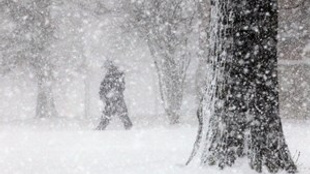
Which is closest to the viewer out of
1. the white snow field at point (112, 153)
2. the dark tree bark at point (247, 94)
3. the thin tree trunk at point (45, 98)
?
the dark tree bark at point (247, 94)

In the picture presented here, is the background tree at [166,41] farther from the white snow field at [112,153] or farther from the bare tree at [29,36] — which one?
the bare tree at [29,36]

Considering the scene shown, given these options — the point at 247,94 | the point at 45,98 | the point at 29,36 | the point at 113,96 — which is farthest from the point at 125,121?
the point at 45,98

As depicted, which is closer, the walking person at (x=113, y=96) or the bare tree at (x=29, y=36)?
the walking person at (x=113, y=96)

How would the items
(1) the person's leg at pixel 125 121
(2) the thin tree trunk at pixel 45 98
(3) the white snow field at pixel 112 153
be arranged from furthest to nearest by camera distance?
1. (2) the thin tree trunk at pixel 45 98
2. (1) the person's leg at pixel 125 121
3. (3) the white snow field at pixel 112 153

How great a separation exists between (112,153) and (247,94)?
3.94 meters

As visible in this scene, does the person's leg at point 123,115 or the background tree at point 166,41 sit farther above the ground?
the background tree at point 166,41

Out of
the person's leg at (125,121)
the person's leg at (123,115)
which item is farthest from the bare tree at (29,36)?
the person's leg at (125,121)

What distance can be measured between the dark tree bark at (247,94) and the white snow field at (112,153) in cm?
22

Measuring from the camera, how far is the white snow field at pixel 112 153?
701cm

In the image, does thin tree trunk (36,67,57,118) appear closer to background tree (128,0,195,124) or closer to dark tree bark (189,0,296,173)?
background tree (128,0,195,124)

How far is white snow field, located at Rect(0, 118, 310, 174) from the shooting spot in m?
7.01

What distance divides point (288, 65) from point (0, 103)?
36028 mm

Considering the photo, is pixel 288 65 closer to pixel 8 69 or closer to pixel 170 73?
pixel 170 73

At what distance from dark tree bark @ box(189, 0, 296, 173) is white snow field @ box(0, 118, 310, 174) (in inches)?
8.7
